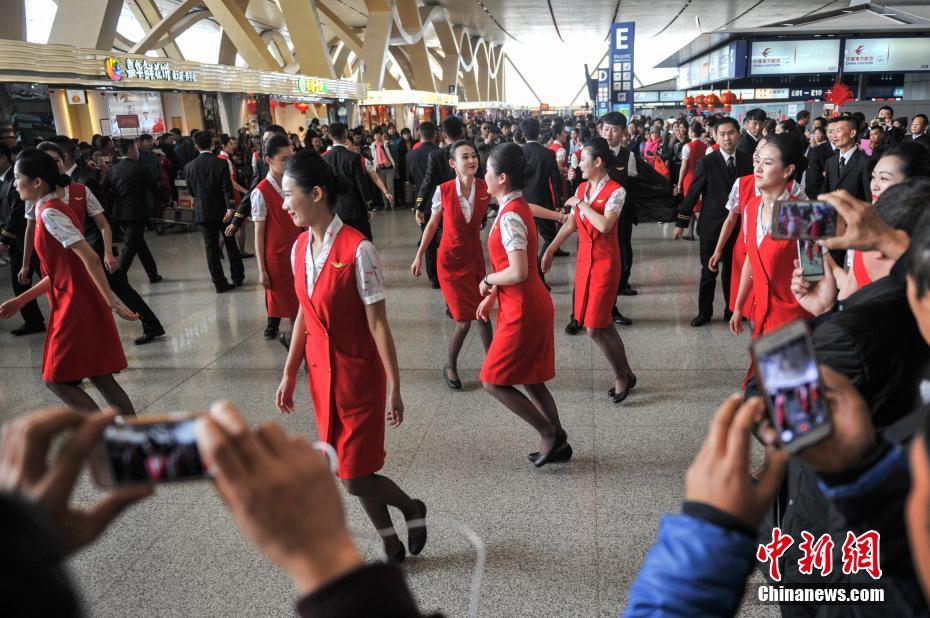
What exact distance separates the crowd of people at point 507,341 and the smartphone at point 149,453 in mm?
29

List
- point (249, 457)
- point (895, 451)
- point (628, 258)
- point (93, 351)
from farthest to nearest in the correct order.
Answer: point (628, 258) < point (93, 351) < point (895, 451) < point (249, 457)

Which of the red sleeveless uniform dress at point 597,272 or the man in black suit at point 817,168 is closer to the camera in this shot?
the red sleeveless uniform dress at point 597,272

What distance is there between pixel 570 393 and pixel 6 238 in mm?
5586

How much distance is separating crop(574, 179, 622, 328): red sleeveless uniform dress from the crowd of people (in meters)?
0.02

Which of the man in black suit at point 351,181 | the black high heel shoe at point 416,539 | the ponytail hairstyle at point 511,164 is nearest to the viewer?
the black high heel shoe at point 416,539

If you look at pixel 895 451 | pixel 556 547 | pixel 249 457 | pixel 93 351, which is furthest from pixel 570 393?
pixel 249 457

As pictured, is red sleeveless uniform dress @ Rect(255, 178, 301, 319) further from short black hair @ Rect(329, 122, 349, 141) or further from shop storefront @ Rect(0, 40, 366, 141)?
shop storefront @ Rect(0, 40, 366, 141)

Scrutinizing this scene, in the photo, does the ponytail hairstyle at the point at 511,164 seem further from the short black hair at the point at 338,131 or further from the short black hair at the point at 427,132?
the short black hair at the point at 427,132

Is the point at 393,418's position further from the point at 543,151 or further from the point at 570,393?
the point at 543,151

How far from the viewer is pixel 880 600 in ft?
5.35

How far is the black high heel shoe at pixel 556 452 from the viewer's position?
3801 millimetres

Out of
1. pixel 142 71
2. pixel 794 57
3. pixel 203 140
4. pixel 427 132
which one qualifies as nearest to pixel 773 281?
pixel 427 132

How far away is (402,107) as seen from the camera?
30.8 metres

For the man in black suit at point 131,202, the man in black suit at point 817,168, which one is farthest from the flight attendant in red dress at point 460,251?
the man in black suit at point 817,168
